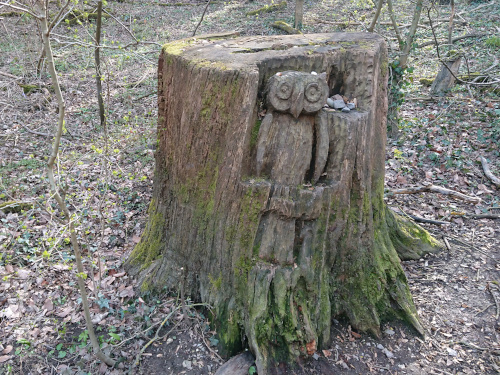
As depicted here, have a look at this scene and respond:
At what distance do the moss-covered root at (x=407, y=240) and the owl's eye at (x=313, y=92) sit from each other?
1.77 metres

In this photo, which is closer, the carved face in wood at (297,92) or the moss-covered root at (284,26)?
the carved face in wood at (297,92)

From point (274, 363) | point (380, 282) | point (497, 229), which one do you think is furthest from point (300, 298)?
point (497, 229)

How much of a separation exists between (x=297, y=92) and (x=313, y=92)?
116mm

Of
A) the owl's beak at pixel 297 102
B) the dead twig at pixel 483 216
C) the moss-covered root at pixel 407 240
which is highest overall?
the owl's beak at pixel 297 102

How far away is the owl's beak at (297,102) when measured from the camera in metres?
2.56

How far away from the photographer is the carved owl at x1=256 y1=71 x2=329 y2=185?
263 centimetres

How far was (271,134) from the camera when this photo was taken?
270cm

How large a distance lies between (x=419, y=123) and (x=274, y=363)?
5419 millimetres

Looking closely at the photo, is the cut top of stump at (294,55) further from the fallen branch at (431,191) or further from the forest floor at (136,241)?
the fallen branch at (431,191)

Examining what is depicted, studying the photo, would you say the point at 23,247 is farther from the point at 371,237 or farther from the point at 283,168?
the point at 371,237

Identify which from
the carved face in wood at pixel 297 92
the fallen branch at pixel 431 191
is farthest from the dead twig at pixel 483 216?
the carved face in wood at pixel 297 92

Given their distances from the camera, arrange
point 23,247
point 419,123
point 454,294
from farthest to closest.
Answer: point 419,123 < point 23,247 < point 454,294

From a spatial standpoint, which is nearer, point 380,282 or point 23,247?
point 380,282

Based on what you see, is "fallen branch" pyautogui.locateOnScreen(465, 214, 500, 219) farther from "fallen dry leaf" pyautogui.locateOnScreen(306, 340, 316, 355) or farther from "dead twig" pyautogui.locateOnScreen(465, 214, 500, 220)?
"fallen dry leaf" pyautogui.locateOnScreen(306, 340, 316, 355)
